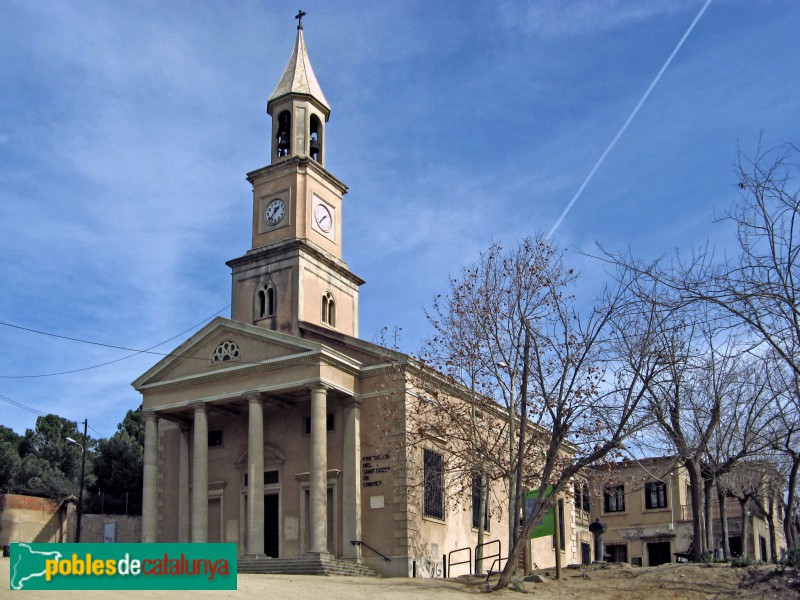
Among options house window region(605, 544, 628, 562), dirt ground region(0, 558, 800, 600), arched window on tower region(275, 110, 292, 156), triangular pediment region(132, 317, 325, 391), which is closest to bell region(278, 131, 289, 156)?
arched window on tower region(275, 110, 292, 156)

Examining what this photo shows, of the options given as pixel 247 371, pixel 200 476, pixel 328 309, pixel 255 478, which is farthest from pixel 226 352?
pixel 328 309

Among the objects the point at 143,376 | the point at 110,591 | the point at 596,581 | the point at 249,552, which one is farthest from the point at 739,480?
the point at 110,591

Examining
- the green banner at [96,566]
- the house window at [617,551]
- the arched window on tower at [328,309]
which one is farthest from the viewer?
the house window at [617,551]

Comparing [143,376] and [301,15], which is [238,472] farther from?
[301,15]

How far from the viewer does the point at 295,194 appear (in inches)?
1577

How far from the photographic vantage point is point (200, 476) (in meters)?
34.9

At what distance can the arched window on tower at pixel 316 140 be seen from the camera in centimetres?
4216

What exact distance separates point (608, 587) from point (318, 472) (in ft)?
38.4

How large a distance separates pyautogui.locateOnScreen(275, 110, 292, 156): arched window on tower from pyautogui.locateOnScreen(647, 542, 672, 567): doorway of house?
27.4m

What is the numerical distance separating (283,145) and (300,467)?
47.3ft

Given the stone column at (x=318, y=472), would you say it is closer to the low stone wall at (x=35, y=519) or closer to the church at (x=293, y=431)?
the church at (x=293, y=431)

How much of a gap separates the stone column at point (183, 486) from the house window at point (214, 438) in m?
0.89

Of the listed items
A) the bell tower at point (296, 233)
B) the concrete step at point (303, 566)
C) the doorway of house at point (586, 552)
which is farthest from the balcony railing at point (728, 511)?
the concrete step at point (303, 566)

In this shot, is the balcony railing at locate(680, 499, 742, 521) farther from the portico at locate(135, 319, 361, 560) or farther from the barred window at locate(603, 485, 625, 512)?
the portico at locate(135, 319, 361, 560)
